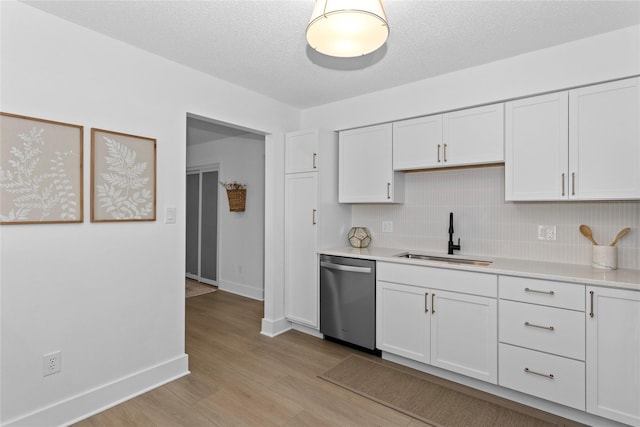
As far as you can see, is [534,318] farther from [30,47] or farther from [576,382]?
[30,47]

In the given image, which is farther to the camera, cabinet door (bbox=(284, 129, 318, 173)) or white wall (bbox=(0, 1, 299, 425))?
cabinet door (bbox=(284, 129, 318, 173))

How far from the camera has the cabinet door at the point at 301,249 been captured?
3.41 metres

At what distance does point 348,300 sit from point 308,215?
0.93 meters

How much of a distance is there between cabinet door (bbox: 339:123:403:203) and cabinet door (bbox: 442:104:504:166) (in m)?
0.55

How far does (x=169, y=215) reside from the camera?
2615 mm

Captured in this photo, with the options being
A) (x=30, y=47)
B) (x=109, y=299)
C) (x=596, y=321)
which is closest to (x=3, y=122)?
(x=30, y=47)

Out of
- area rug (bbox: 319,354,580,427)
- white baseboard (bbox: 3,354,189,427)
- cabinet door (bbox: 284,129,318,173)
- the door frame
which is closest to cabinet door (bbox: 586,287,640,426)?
area rug (bbox: 319,354,580,427)

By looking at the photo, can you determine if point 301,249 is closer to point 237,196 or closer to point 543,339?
point 237,196

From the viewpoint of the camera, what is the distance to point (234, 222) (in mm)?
5297

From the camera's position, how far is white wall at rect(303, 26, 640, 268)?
2.31 m

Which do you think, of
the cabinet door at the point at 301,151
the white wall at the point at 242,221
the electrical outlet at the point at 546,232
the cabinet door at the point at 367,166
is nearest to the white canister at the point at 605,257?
the electrical outlet at the point at 546,232

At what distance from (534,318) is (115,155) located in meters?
3.03

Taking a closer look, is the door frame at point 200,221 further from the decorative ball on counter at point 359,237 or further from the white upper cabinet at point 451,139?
the white upper cabinet at point 451,139

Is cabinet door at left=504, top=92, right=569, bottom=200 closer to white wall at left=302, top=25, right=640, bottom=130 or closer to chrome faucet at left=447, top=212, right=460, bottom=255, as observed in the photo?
white wall at left=302, top=25, right=640, bottom=130
